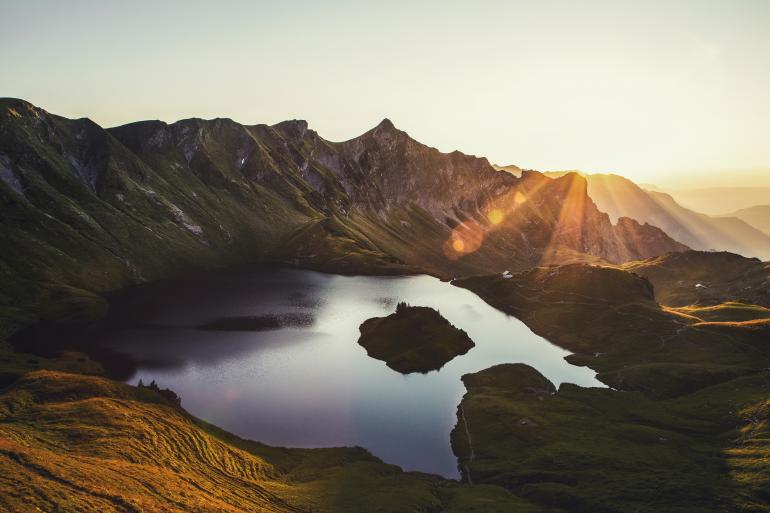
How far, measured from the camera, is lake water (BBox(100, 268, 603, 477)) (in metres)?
99.6

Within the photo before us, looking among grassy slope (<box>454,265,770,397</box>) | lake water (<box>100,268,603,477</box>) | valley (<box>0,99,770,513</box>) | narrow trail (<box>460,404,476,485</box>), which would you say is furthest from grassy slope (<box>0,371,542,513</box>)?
grassy slope (<box>454,265,770,397</box>)

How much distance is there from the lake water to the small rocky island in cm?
407

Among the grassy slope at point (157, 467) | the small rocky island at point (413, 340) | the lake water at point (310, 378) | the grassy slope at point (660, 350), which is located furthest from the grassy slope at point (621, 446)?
the small rocky island at point (413, 340)

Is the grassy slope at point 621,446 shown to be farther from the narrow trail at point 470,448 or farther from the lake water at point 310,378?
the lake water at point 310,378

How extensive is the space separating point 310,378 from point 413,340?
49281 millimetres

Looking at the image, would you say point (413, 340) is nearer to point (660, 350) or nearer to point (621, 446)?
point (621, 446)

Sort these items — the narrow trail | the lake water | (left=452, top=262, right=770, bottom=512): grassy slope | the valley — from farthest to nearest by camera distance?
the lake water → the narrow trail → (left=452, top=262, right=770, bottom=512): grassy slope → the valley

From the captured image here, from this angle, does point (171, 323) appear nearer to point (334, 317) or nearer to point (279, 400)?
point (334, 317)

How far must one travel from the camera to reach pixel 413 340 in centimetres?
16525

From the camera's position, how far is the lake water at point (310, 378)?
99.6m

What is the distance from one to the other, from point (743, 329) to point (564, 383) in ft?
243

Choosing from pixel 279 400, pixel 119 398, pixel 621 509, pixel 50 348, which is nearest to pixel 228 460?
pixel 119 398

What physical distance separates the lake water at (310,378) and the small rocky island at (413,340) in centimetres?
407

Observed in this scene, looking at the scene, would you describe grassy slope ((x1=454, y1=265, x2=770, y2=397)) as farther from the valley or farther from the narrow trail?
the narrow trail
